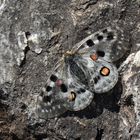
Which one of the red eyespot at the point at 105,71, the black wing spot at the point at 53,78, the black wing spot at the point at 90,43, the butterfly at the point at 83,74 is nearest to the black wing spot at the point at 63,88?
the butterfly at the point at 83,74

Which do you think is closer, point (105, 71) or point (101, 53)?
point (105, 71)

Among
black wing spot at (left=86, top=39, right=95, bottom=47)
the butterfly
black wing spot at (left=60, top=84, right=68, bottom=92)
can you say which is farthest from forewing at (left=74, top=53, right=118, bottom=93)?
black wing spot at (left=60, top=84, right=68, bottom=92)

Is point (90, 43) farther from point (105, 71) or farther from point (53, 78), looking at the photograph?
point (53, 78)

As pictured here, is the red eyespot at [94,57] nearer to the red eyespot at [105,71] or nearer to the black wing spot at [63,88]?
the red eyespot at [105,71]

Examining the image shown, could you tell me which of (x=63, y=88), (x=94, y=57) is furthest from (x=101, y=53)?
(x=63, y=88)

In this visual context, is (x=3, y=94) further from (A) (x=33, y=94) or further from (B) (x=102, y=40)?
(B) (x=102, y=40)
